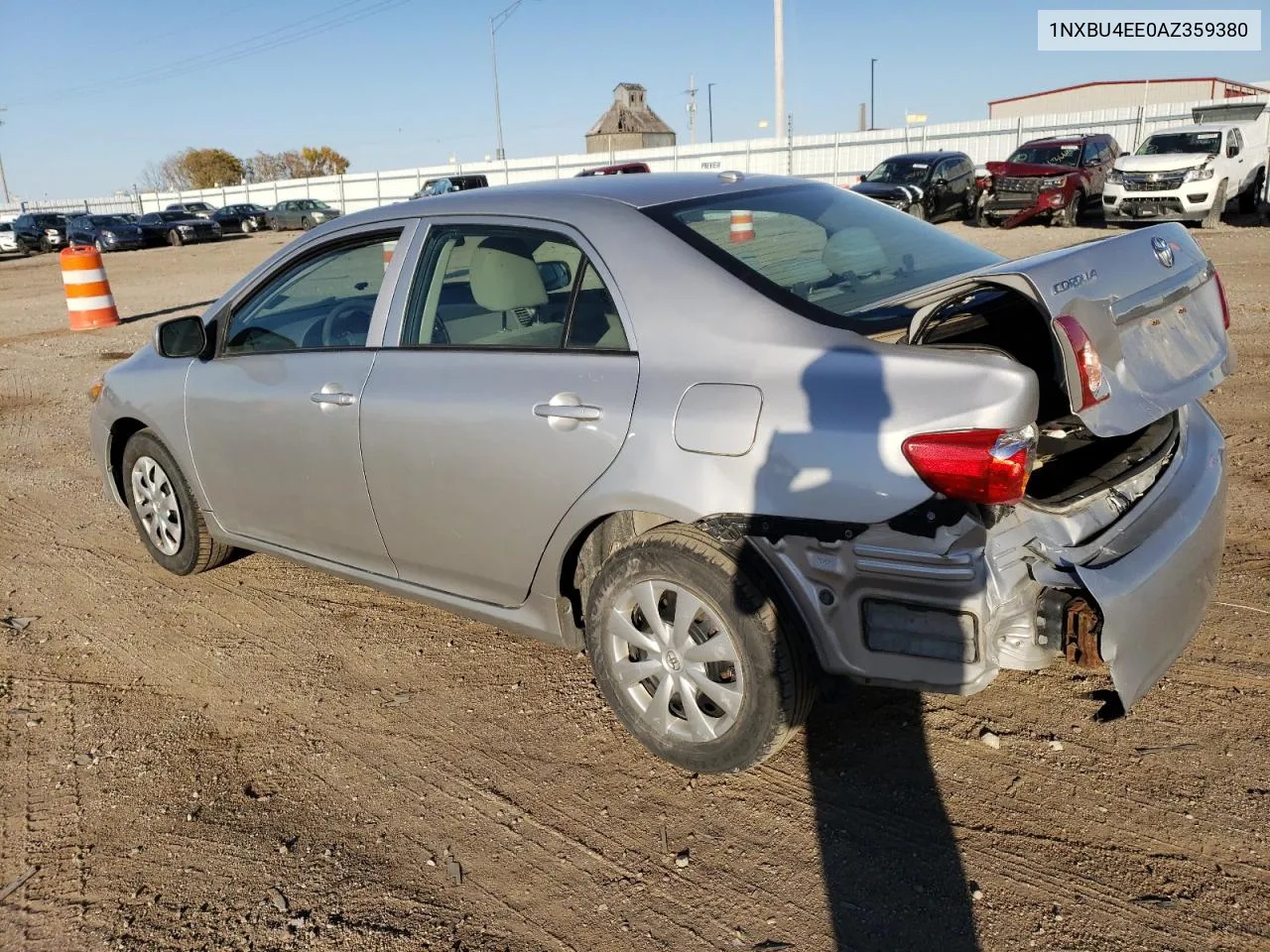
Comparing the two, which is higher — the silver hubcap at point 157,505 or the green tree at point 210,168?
the green tree at point 210,168

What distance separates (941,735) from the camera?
3277 millimetres

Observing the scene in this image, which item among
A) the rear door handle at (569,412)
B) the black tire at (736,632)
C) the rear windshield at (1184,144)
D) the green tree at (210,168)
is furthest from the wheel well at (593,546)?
the green tree at (210,168)

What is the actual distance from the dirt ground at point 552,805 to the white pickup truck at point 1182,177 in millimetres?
16406

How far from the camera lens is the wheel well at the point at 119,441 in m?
4.99

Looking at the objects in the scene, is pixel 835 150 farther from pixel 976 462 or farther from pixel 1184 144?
pixel 976 462

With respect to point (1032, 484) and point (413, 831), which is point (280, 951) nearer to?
point (413, 831)

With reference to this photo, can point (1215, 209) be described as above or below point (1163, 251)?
below

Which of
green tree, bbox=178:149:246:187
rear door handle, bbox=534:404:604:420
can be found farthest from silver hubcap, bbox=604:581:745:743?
green tree, bbox=178:149:246:187

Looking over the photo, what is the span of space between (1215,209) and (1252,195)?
3.17 meters

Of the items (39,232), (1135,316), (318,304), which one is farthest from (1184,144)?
(39,232)

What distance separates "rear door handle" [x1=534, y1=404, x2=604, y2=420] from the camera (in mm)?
3055

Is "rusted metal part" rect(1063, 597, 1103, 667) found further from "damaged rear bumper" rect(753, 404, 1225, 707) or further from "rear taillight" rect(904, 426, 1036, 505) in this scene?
"rear taillight" rect(904, 426, 1036, 505)

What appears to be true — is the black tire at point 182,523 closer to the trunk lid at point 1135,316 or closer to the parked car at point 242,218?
the trunk lid at point 1135,316

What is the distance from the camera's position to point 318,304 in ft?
14.0
